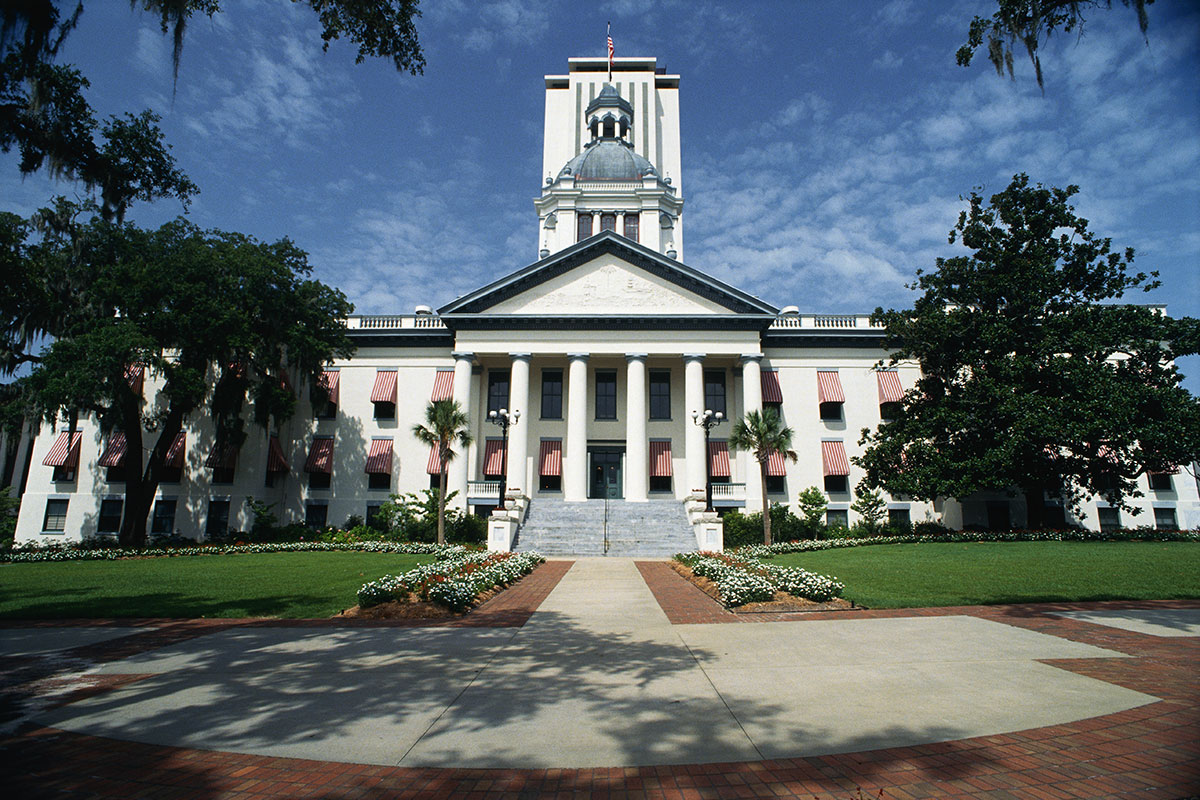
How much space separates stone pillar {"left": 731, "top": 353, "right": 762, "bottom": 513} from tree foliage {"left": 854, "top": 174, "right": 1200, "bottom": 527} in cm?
535

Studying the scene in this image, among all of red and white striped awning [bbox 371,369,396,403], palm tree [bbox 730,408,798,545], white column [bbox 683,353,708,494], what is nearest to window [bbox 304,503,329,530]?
red and white striped awning [bbox 371,369,396,403]

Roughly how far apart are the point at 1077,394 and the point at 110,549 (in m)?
40.2

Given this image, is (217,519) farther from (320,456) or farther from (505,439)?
(505,439)

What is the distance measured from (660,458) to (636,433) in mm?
3197

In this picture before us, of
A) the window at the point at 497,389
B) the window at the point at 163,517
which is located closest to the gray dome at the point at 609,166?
the window at the point at 497,389

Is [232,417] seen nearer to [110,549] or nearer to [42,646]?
[110,549]

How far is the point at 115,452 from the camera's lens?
32.1 m

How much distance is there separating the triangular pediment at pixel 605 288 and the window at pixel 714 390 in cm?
387

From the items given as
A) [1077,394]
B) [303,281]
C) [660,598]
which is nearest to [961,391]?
[1077,394]

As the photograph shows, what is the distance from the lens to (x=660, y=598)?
1260 centimetres

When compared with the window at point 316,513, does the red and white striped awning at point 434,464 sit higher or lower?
higher

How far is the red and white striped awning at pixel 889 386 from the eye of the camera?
34.2 m

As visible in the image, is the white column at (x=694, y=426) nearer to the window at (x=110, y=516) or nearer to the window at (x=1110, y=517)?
the window at (x=1110, y=517)

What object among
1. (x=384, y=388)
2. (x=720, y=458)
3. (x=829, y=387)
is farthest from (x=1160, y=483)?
(x=384, y=388)
